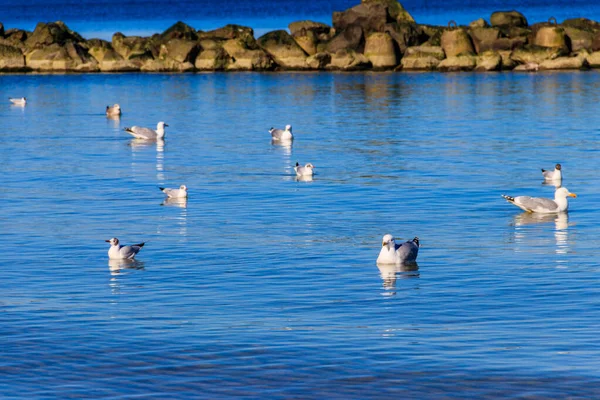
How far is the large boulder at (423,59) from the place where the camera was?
325 ft

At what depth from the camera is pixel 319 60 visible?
102m

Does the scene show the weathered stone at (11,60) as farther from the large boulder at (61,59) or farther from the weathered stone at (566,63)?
the weathered stone at (566,63)

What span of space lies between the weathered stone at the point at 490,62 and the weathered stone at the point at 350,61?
1061 centimetres

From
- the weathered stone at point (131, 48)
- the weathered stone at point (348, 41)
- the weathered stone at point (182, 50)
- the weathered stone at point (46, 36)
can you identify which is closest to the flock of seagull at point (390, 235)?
the weathered stone at point (348, 41)

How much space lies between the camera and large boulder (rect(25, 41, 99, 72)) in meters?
109

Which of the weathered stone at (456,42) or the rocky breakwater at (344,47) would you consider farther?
the weathered stone at (456,42)

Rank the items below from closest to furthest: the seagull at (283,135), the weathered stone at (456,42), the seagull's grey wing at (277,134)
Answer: the seagull at (283,135) < the seagull's grey wing at (277,134) < the weathered stone at (456,42)

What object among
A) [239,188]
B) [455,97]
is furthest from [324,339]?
[455,97]

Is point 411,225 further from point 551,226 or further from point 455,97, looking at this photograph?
point 455,97

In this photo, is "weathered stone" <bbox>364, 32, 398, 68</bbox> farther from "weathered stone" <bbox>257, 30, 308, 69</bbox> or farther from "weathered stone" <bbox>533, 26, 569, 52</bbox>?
"weathered stone" <bbox>533, 26, 569, 52</bbox>

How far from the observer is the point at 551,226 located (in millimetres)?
21172

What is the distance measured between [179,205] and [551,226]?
799 cm

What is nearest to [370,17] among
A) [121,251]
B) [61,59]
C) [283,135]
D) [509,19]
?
[509,19]

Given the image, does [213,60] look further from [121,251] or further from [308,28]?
[121,251]
